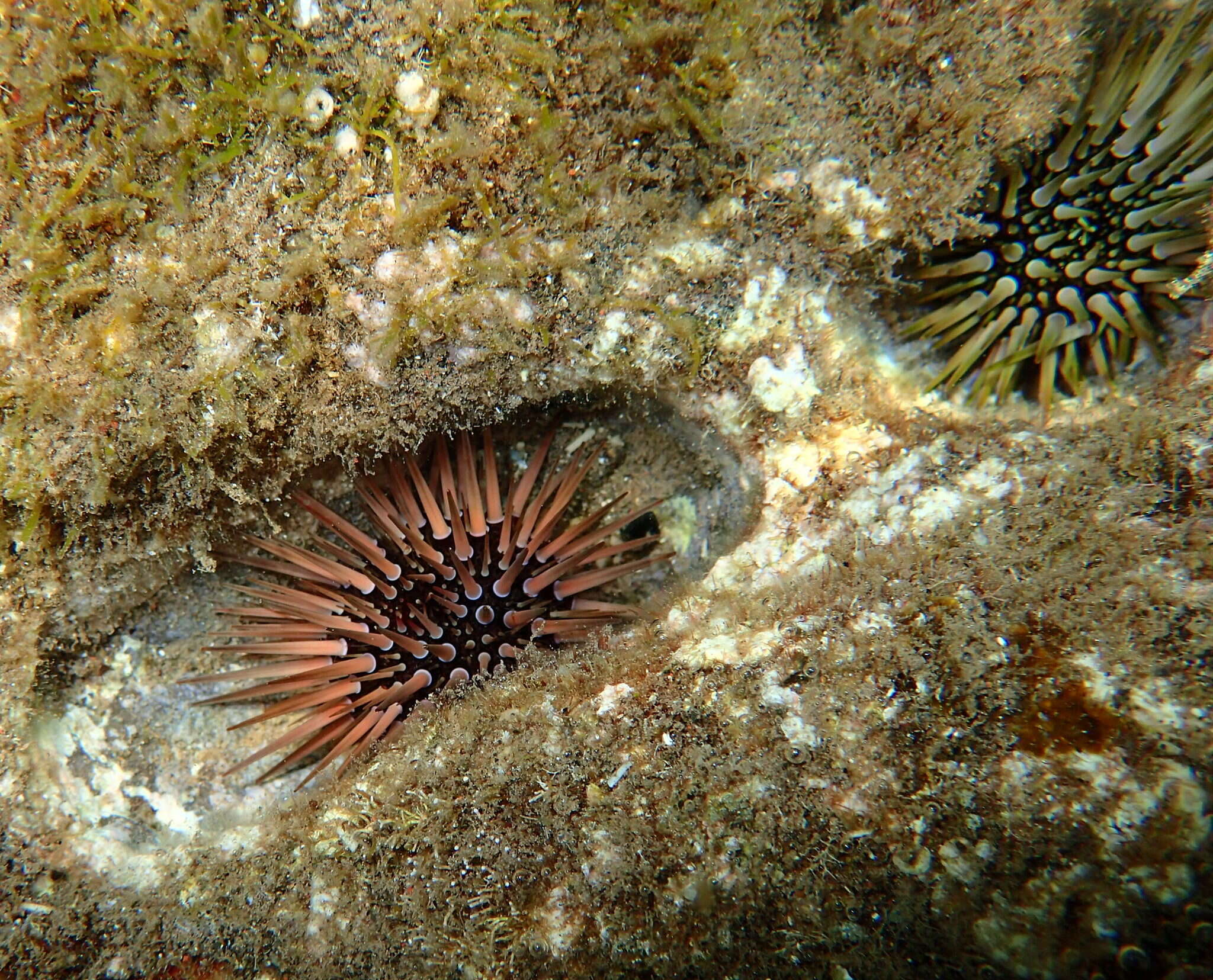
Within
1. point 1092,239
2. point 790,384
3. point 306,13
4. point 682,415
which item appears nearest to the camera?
point 306,13

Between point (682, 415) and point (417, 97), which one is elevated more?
point (417, 97)

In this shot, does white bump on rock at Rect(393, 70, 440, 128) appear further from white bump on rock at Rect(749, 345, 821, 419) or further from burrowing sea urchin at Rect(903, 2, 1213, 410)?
burrowing sea urchin at Rect(903, 2, 1213, 410)

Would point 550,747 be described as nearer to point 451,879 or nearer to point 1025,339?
point 451,879

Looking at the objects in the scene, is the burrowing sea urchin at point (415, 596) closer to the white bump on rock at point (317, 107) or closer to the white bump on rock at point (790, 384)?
the white bump on rock at point (790, 384)

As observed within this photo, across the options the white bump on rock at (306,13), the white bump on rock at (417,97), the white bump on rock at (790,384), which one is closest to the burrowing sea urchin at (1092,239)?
the white bump on rock at (790,384)

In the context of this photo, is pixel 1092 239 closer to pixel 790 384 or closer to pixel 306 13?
pixel 790 384

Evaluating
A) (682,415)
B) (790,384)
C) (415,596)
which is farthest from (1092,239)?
(415,596)
